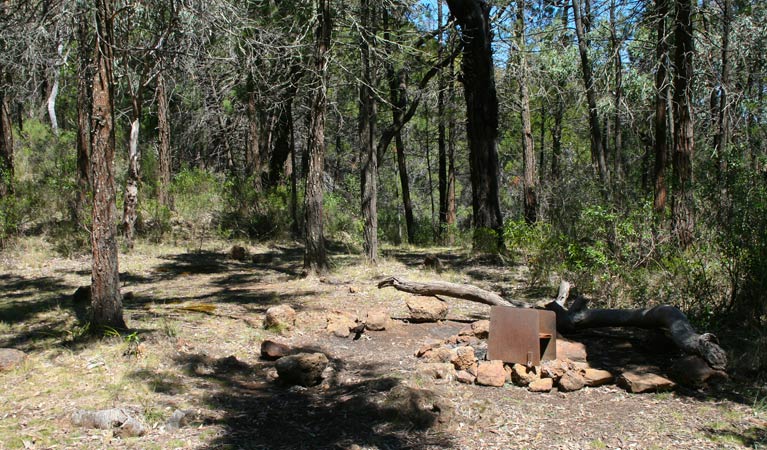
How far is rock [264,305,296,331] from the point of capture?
7230mm

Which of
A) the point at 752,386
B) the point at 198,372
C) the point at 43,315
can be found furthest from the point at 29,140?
the point at 752,386

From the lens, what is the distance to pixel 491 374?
558 cm

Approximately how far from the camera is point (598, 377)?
542 cm

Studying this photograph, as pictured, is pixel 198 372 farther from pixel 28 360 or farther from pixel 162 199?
pixel 162 199

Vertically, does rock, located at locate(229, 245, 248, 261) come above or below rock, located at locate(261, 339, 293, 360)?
above

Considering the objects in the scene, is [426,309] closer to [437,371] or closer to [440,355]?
[440,355]

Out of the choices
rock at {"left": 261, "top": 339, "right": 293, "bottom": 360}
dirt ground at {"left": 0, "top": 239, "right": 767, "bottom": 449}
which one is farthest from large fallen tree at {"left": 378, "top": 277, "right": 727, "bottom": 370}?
rock at {"left": 261, "top": 339, "right": 293, "bottom": 360}

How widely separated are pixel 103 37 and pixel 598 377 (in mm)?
5461

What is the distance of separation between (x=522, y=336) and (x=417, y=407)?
4.50ft

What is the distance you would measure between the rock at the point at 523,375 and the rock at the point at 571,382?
21 cm

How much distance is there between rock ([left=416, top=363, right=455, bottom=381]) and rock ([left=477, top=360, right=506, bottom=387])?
10.7 inches

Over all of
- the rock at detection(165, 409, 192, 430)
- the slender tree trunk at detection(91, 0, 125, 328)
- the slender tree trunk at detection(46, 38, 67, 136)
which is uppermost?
the slender tree trunk at detection(46, 38, 67, 136)

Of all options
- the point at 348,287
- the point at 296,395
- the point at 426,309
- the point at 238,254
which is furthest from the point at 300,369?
the point at 238,254

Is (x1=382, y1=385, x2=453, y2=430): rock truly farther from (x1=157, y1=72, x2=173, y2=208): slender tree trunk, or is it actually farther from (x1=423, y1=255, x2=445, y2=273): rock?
(x1=157, y1=72, x2=173, y2=208): slender tree trunk
